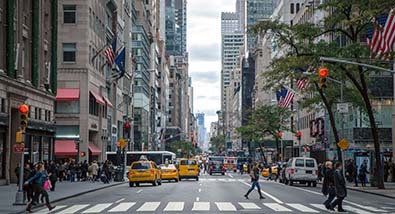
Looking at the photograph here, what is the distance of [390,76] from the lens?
63.1m

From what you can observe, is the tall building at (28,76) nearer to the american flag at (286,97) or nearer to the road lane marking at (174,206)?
the road lane marking at (174,206)

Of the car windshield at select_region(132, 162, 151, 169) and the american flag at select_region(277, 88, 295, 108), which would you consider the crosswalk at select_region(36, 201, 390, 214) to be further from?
the american flag at select_region(277, 88, 295, 108)

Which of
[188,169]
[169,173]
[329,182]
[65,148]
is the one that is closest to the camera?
[329,182]

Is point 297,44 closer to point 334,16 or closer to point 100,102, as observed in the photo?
point 334,16

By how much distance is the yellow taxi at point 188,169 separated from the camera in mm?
60750

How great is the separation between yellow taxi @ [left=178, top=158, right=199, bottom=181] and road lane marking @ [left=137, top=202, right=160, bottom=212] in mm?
32719

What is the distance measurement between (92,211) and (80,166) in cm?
3370

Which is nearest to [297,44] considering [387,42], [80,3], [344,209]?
[387,42]

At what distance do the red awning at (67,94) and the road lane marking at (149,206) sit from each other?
40.3m

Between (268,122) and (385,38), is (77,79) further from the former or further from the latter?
(385,38)

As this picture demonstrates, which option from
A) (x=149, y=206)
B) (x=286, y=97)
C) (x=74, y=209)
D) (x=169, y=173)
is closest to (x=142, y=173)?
(x=169, y=173)

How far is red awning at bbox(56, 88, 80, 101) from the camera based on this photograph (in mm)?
66562

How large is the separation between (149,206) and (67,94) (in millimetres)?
42796

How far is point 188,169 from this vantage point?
6094 cm
